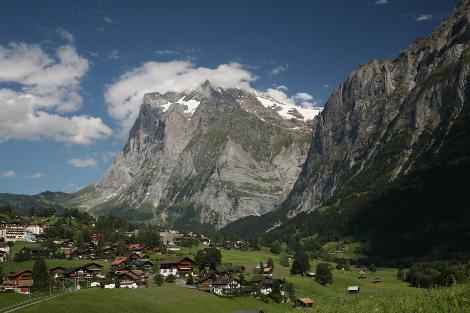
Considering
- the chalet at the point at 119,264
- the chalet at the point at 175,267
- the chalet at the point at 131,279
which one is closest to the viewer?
the chalet at the point at 131,279

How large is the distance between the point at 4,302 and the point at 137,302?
72.4 ft

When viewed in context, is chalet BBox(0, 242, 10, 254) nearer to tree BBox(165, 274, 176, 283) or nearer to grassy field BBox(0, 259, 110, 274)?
grassy field BBox(0, 259, 110, 274)

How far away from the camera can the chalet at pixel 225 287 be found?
410 ft

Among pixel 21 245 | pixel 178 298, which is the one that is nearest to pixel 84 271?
pixel 178 298

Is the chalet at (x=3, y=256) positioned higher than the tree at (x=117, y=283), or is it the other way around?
the chalet at (x=3, y=256)

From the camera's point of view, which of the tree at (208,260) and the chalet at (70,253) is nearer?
the tree at (208,260)

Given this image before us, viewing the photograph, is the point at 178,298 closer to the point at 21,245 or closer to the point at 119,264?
the point at 119,264

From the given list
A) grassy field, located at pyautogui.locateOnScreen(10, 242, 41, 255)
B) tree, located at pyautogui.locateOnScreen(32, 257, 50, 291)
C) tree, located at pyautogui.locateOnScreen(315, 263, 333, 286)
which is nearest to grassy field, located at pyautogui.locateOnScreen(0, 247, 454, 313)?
tree, located at pyautogui.locateOnScreen(315, 263, 333, 286)

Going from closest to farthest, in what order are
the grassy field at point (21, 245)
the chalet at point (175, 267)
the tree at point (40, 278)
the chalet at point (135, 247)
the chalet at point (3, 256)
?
the tree at point (40, 278) → the chalet at point (175, 267) → the chalet at point (3, 256) → the grassy field at point (21, 245) → the chalet at point (135, 247)

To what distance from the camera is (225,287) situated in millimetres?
128625

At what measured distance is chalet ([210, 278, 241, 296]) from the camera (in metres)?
125

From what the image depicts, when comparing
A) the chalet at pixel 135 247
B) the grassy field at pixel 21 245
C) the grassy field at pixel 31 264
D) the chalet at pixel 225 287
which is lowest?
the chalet at pixel 225 287

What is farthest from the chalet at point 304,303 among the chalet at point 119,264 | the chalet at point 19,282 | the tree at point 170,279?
the chalet at point 19,282

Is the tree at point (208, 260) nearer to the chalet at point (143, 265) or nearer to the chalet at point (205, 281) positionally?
the chalet at point (143, 265)
